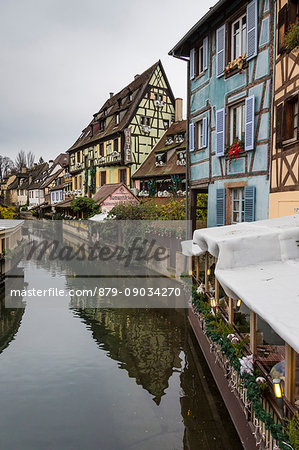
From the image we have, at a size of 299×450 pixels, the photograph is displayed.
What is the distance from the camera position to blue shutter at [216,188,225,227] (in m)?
12.3

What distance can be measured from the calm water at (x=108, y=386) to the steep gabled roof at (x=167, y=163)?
13.3 metres

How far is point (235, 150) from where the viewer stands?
11328 mm

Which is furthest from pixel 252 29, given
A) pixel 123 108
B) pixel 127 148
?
pixel 123 108

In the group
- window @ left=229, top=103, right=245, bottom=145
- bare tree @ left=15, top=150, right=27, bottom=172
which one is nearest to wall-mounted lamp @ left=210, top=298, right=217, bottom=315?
window @ left=229, top=103, right=245, bottom=145

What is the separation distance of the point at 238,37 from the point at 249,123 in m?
3.16

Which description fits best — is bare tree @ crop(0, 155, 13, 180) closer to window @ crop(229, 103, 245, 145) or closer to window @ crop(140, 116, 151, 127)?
window @ crop(140, 116, 151, 127)

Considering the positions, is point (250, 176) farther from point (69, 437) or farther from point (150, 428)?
point (69, 437)

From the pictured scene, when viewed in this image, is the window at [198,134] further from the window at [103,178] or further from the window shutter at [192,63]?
the window at [103,178]

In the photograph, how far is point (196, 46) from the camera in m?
14.0

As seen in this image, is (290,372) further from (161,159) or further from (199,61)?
(161,159)

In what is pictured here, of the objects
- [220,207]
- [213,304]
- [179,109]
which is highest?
[179,109]

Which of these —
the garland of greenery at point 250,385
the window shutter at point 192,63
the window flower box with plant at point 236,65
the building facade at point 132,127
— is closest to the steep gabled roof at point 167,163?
the building facade at point 132,127

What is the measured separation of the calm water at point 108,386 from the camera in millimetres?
6051

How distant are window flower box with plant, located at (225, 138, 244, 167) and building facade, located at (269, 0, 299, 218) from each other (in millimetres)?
1664
